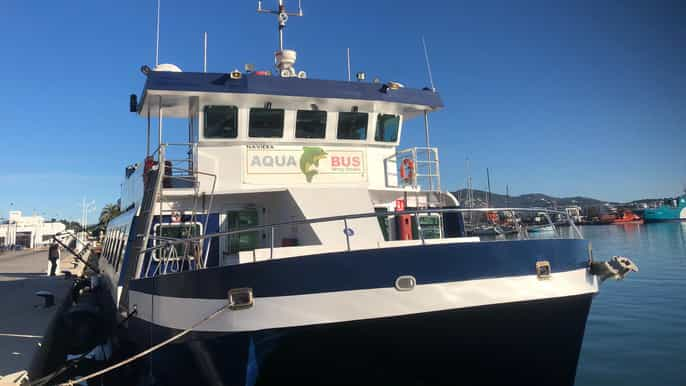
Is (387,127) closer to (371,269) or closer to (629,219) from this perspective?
(371,269)

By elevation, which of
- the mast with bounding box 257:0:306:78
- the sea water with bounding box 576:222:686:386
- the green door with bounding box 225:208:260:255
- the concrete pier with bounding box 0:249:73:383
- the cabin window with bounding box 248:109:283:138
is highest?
the mast with bounding box 257:0:306:78

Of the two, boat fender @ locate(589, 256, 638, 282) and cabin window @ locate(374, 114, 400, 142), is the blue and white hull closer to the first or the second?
boat fender @ locate(589, 256, 638, 282)

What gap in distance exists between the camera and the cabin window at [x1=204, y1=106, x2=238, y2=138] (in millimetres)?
8930

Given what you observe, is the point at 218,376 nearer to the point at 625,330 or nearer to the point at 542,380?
the point at 542,380

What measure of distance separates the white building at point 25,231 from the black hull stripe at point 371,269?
86521mm

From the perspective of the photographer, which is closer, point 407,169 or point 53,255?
point 407,169

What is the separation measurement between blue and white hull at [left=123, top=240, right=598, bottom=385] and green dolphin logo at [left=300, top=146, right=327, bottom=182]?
4.18 metres

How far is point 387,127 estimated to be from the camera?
10.2 m

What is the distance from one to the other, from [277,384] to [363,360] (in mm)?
971

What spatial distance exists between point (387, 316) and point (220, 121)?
227 inches

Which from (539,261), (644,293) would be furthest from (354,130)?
(644,293)

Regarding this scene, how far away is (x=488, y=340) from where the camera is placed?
5.11 m

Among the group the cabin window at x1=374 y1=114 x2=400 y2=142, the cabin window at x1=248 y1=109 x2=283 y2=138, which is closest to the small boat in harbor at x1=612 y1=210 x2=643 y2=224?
the cabin window at x1=374 y1=114 x2=400 y2=142

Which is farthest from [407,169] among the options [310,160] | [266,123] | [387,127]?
[266,123]
